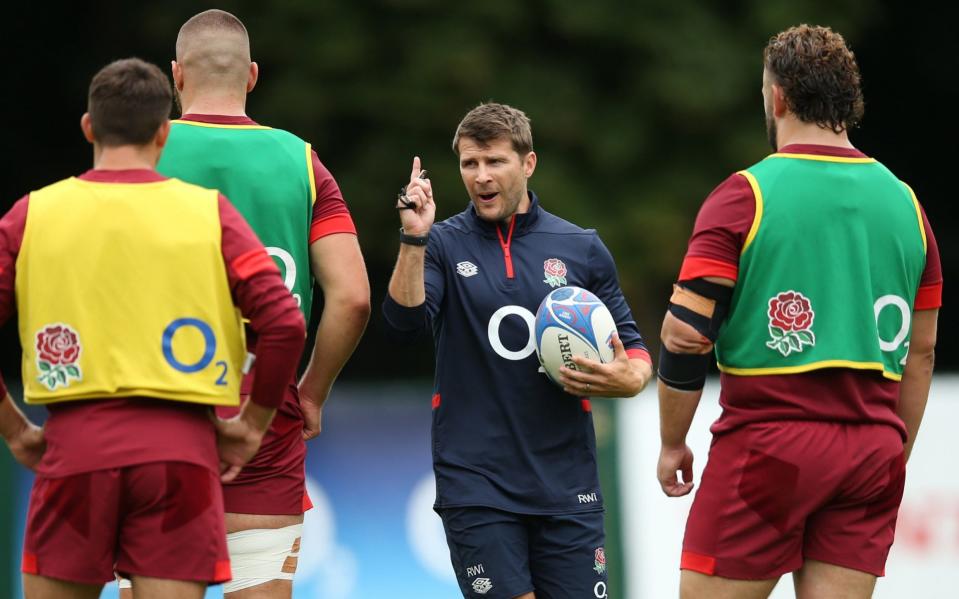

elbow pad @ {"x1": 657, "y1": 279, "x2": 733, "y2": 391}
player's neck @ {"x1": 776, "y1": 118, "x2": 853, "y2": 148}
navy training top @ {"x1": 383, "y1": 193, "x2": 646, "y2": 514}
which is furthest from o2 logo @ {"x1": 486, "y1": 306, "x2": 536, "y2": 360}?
player's neck @ {"x1": 776, "y1": 118, "x2": 853, "y2": 148}

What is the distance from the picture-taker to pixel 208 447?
4535mm

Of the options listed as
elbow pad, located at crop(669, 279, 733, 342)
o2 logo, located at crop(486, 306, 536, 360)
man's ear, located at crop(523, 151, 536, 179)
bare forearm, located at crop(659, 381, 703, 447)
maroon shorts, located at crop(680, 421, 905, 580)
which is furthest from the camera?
man's ear, located at crop(523, 151, 536, 179)

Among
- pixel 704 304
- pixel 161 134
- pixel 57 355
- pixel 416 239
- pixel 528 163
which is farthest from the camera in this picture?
pixel 528 163

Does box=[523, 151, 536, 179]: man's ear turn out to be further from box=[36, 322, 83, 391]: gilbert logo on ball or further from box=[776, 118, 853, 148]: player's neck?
box=[36, 322, 83, 391]: gilbert logo on ball

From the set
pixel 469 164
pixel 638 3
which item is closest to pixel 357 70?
pixel 638 3

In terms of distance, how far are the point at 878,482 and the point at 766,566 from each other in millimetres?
488

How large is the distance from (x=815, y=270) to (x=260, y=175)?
2.05m

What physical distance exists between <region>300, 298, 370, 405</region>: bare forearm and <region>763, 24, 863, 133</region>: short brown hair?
1.79 meters

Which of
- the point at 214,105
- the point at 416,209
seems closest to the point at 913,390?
the point at 416,209

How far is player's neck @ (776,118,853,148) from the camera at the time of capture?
526 centimetres

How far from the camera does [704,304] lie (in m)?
5.17

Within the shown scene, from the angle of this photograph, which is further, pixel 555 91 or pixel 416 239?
pixel 555 91

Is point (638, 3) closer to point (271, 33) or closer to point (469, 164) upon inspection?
point (271, 33)

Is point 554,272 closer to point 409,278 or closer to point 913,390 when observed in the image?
point 409,278
